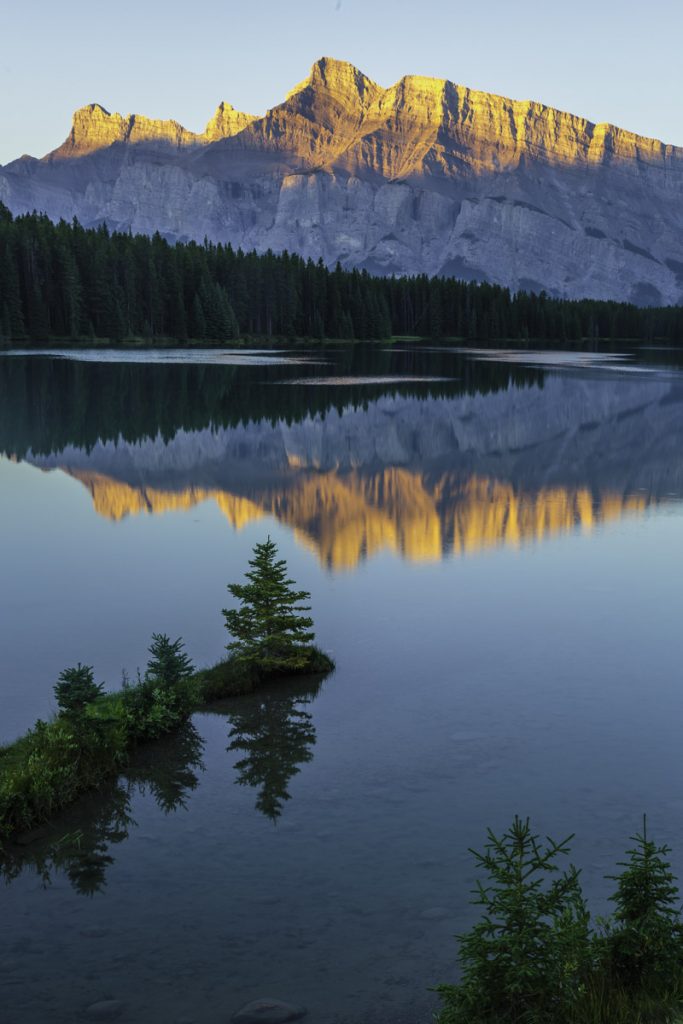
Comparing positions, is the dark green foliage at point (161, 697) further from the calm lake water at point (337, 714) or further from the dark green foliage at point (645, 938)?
the dark green foliage at point (645, 938)

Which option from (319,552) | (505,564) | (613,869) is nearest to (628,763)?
(613,869)

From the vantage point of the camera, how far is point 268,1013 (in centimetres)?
978

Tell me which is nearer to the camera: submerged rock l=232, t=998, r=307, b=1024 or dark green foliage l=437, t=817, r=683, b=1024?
dark green foliage l=437, t=817, r=683, b=1024

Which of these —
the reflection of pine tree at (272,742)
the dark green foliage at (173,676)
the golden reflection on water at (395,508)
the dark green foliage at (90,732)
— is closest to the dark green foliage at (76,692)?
the dark green foliage at (90,732)

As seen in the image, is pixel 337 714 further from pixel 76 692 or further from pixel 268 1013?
pixel 268 1013

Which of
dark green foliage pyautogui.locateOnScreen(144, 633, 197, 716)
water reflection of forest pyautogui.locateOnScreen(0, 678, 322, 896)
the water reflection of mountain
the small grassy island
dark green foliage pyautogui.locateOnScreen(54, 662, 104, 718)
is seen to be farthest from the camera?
the water reflection of mountain

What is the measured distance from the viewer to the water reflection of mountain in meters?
34.8

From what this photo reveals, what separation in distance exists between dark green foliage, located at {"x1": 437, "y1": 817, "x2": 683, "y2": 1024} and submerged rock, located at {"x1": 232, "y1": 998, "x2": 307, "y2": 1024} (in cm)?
173

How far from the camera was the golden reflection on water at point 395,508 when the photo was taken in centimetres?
3206

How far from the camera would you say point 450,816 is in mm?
13891

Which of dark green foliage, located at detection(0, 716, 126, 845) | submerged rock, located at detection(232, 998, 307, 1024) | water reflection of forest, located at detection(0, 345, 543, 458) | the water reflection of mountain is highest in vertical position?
water reflection of forest, located at detection(0, 345, 543, 458)

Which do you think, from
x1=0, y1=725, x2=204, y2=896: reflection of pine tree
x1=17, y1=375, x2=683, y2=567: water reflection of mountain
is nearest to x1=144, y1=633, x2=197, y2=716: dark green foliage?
x1=0, y1=725, x2=204, y2=896: reflection of pine tree

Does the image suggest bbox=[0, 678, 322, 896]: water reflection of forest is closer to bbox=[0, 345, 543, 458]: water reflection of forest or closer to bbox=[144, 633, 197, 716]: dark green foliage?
bbox=[144, 633, 197, 716]: dark green foliage

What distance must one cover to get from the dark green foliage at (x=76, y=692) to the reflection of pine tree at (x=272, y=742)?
264cm
